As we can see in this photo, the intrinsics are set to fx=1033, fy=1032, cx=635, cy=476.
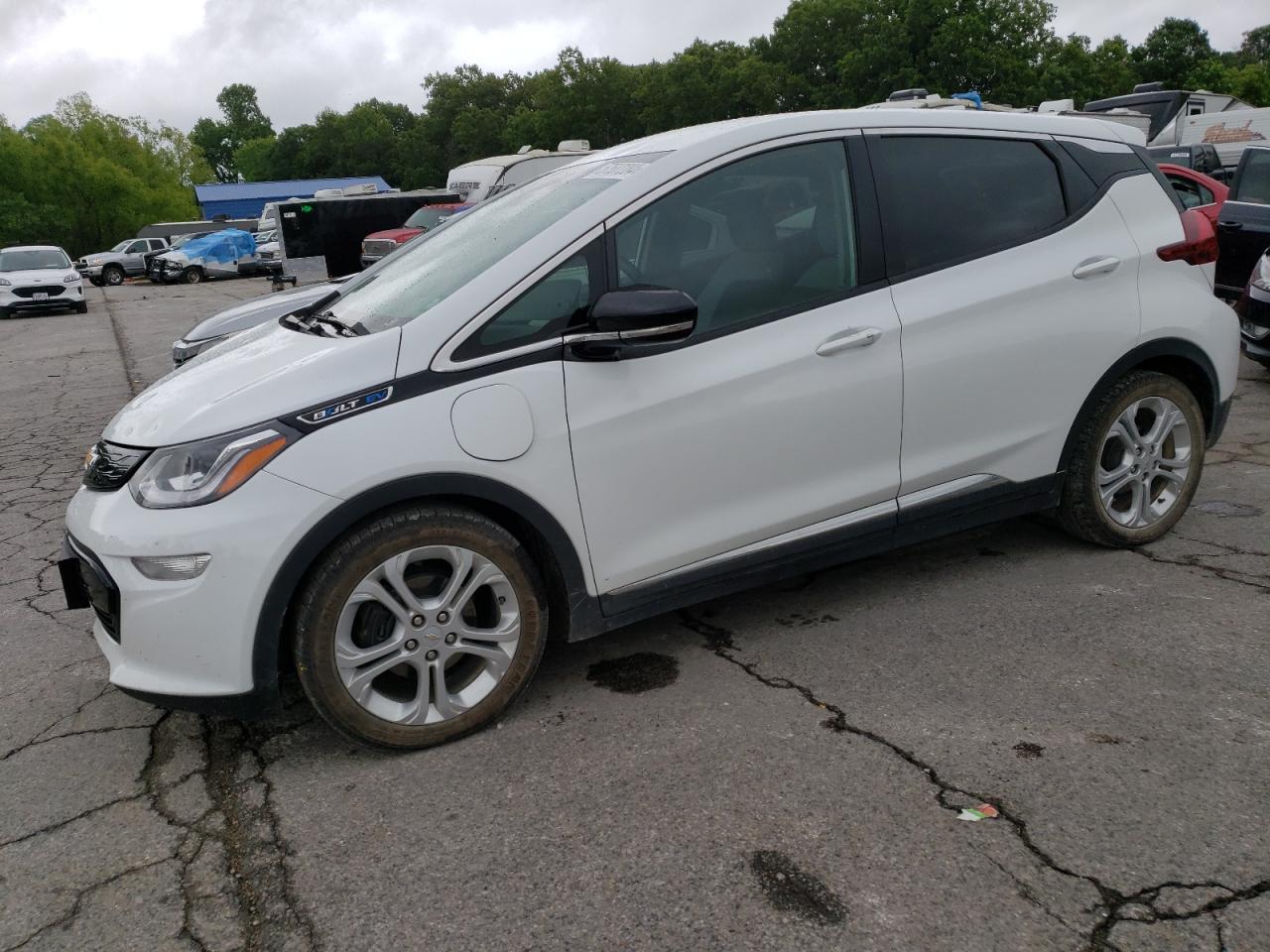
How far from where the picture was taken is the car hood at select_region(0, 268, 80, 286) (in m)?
22.8

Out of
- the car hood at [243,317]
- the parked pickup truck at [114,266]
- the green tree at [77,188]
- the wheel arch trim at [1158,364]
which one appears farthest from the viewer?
the green tree at [77,188]

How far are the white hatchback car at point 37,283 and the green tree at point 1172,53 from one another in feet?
222

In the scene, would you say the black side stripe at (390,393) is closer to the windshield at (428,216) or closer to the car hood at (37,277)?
the windshield at (428,216)

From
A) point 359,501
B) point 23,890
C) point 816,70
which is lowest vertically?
point 23,890

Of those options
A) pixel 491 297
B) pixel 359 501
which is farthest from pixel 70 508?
pixel 491 297

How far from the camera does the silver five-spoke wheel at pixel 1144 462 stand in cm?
412

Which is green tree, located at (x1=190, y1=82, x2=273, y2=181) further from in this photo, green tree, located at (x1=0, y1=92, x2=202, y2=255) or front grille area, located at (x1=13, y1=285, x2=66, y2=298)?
front grille area, located at (x1=13, y1=285, x2=66, y2=298)

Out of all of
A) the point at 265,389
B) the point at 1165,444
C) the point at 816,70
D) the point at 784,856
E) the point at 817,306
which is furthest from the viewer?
the point at 816,70

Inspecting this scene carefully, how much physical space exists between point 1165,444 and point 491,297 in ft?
9.63

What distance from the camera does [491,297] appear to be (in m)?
3.01

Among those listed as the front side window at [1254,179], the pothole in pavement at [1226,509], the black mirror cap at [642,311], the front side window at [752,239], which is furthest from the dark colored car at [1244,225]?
the black mirror cap at [642,311]

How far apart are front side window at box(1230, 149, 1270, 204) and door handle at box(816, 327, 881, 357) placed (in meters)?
8.57

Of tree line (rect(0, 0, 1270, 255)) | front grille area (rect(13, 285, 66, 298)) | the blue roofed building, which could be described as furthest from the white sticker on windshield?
the blue roofed building

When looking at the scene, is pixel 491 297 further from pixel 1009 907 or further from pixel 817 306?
pixel 1009 907
